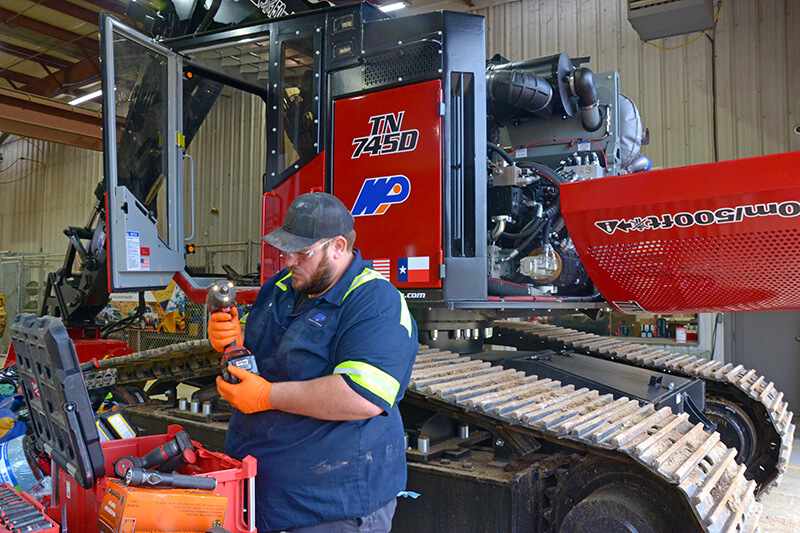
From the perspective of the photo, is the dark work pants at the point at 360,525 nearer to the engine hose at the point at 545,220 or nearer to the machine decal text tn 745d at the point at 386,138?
the machine decal text tn 745d at the point at 386,138

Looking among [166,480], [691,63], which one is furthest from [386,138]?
[691,63]

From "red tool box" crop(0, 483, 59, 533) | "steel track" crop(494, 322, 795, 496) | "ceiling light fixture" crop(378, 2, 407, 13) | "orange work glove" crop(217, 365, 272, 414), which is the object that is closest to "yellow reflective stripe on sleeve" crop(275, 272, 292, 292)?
"orange work glove" crop(217, 365, 272, 414)

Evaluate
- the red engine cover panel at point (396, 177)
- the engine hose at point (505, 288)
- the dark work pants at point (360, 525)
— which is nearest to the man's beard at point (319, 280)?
the dark work pants at point (360, 525)

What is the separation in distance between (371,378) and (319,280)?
436 mm

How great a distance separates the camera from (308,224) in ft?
7.33

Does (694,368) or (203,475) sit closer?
(203,475)

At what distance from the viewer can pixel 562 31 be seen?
10.6m

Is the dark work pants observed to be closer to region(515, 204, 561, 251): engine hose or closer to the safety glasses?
the safety glasses

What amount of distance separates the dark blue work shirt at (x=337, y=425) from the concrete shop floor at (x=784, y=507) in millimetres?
3496

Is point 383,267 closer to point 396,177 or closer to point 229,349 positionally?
point 396,177

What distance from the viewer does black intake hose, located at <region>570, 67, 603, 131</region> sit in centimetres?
454

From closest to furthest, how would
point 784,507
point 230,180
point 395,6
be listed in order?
point 784,507 < point 395,6 < point 230,180

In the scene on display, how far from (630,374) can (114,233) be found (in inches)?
140

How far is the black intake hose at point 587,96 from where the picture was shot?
4.54 m
